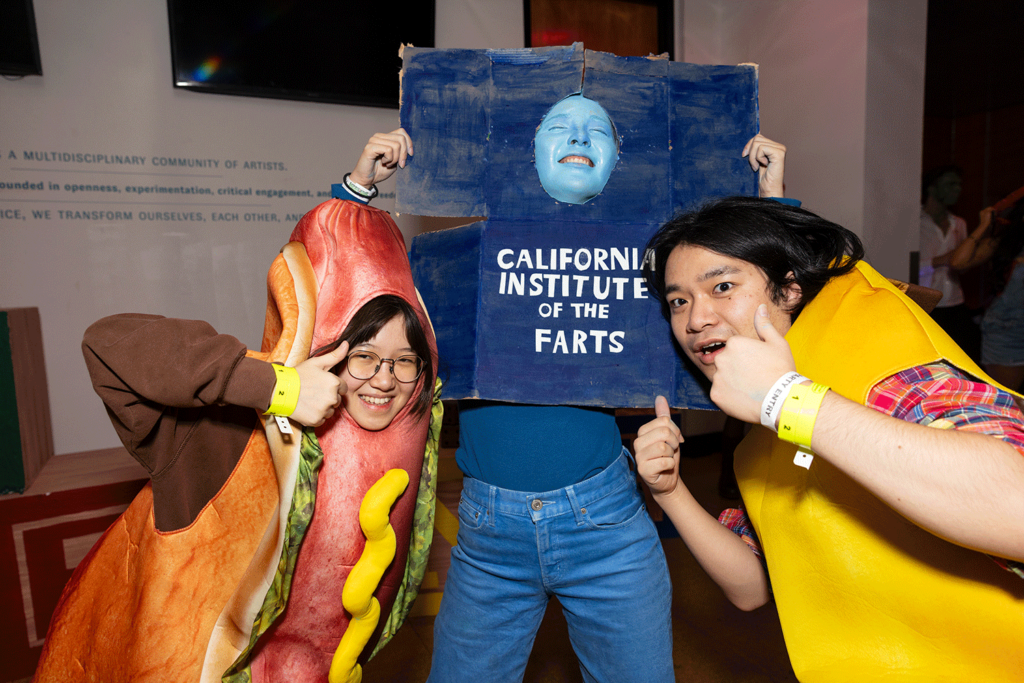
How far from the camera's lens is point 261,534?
1.06 m

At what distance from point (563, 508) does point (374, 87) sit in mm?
2345

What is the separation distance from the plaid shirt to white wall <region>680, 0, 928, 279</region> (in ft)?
7.58

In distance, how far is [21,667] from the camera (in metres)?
1.91

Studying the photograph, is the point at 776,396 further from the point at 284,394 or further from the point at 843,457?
the point at 284,394

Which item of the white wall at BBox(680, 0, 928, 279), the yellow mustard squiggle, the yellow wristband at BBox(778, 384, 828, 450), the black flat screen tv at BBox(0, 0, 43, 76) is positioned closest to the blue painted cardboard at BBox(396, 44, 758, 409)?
the yellow mustard squiggle

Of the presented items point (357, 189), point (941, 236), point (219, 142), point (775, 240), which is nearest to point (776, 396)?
point (775, 240)

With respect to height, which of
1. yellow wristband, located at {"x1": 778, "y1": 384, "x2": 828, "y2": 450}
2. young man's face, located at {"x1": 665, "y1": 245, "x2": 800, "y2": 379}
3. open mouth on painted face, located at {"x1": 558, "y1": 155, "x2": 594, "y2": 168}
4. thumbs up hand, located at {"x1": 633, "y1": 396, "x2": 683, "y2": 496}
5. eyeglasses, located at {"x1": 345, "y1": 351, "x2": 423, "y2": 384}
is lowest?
thumbs up hand, located at {"x1": 633, "y1": 396, "x2": 683, "y2": 496}

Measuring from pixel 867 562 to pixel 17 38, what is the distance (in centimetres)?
304

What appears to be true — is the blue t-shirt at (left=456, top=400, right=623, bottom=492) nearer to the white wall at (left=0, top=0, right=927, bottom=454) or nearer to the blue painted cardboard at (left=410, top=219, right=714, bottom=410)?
the blue painted cardboard at (left=410, top=219, right=714, bottom=410)

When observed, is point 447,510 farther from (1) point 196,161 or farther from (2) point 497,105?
(1) point 196,161

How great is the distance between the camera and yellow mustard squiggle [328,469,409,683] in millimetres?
1043

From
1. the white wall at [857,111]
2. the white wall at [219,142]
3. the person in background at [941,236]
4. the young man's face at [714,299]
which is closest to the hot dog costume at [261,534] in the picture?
the young man's face at [714,299]

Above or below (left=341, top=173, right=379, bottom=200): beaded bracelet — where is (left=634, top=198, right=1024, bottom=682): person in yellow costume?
below

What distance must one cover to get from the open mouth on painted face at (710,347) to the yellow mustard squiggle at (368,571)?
0.60 metres
